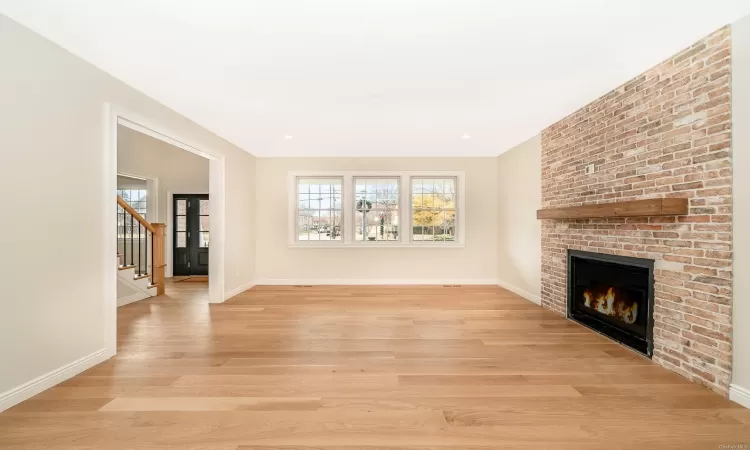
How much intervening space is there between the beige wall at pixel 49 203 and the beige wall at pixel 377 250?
3361 mm

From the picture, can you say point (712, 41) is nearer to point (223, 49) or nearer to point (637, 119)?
point (637, 119)

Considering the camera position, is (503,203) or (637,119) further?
(503,203)

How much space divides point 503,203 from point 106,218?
574 cm

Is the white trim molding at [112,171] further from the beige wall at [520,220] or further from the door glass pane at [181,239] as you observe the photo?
the beige wall at [520,220]

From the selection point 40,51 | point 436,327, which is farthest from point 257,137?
point 436,327

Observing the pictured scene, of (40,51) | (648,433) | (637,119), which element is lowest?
(648,433)

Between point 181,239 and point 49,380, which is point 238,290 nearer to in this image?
point 181,239

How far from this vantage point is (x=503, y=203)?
19.9 ft

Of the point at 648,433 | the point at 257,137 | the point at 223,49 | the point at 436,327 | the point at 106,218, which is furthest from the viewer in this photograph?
the point at 257,137

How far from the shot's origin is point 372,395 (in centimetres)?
229

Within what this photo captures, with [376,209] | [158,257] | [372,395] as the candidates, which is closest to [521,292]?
[376,209]

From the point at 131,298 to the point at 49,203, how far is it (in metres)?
3.34

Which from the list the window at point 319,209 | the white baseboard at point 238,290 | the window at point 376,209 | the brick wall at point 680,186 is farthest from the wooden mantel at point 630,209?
the white baseboard at point 238,290

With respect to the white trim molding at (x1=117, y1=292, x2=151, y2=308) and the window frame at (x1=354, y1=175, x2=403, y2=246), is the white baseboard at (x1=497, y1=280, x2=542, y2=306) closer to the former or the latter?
the window frame at (x1=354, y1=175, x2=403, y2=246)
